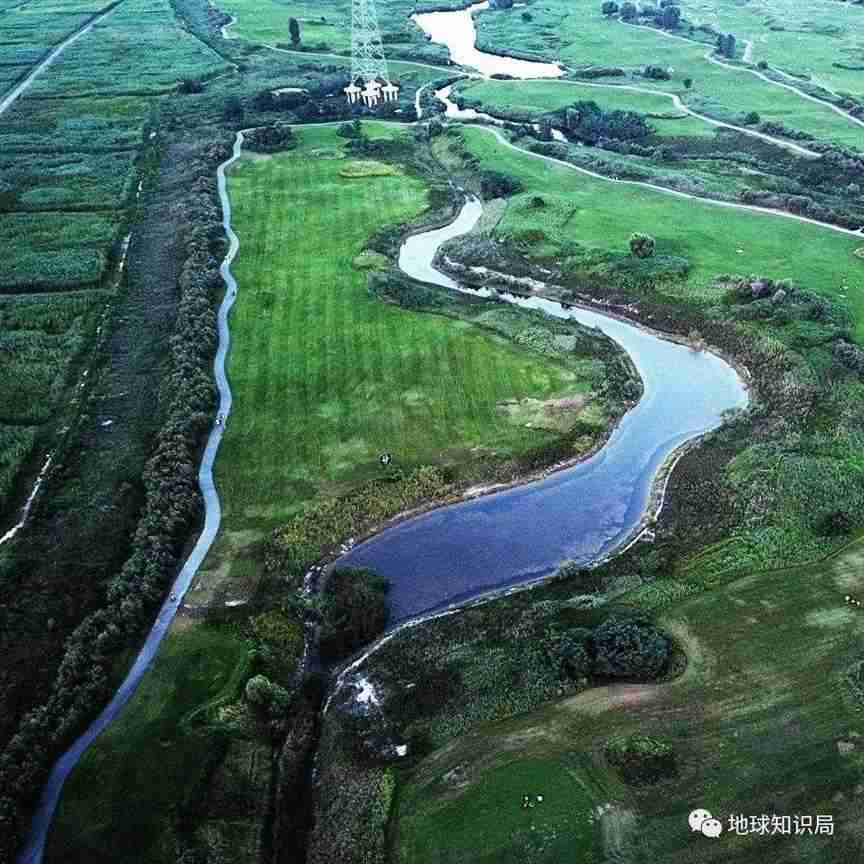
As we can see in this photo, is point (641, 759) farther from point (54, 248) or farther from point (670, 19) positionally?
point (670, 19)

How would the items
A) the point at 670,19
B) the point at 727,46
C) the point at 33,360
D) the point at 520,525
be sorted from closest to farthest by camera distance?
the point at 520,525, the point at 33,360, the point at 727,46, the point at 670,19

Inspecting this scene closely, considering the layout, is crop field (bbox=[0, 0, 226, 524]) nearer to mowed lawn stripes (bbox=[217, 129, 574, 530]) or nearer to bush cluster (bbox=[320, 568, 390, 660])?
mowed lawn stripes (bbox=[217, 129, 574, 530])

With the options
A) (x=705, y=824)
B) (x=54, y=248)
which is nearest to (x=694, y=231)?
(x=54, y=248)

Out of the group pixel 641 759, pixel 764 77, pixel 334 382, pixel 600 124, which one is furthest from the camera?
pixel 764 77

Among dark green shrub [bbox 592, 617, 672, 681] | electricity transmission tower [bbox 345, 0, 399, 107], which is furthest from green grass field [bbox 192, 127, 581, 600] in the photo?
electricity transmission tower [bbox 345, 0, 399, 107]

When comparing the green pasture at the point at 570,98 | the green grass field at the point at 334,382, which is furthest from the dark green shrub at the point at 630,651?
the green pasture at the point at 570,98

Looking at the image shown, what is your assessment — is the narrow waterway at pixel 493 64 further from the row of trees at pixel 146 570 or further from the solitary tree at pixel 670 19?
the row of trees at pixel 146 570

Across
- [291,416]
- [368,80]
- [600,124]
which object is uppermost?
[368,80]

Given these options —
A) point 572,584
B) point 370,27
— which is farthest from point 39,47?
point 572,584

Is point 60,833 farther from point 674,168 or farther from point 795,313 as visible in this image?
point 674,168
